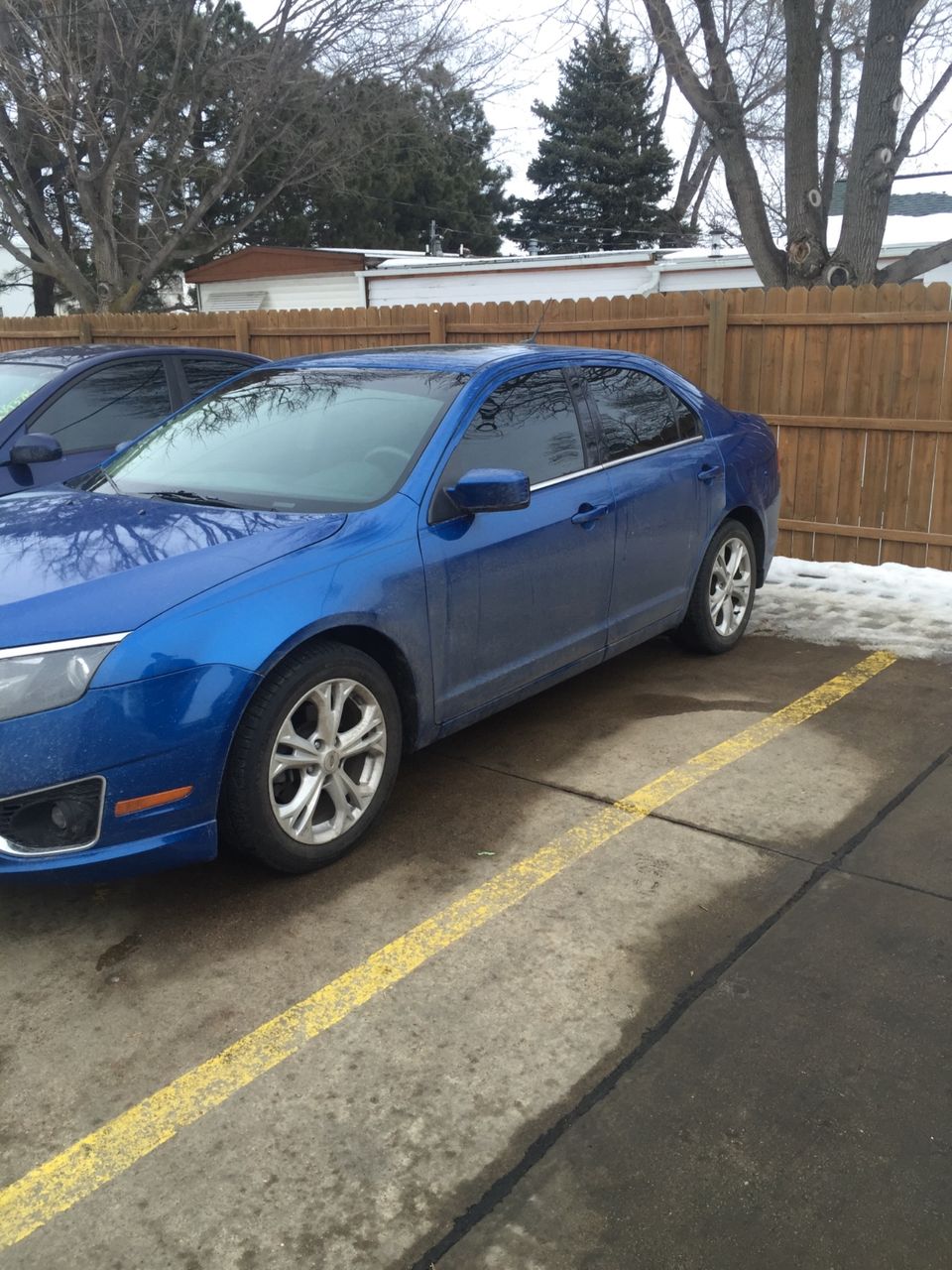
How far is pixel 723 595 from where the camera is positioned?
587 cm

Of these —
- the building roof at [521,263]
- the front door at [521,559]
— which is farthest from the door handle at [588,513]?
the building roof at [521,263]

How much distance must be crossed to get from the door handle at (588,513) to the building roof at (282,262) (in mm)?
20694

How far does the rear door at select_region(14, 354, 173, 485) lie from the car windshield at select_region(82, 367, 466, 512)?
1878 mm

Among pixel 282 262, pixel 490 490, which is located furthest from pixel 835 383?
pixel 282 262

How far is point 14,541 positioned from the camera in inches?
142

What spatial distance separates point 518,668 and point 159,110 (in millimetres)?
14798

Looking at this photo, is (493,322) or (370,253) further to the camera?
(370,253)

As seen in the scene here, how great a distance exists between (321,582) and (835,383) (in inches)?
234

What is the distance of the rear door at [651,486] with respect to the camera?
4.89 meters

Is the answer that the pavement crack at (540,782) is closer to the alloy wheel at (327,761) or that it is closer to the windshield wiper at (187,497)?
the alloy wheel at (327,761)

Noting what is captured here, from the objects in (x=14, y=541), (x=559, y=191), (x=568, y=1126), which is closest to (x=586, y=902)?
(x=568, y=1126)

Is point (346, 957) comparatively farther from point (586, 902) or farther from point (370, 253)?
point (370, 253)

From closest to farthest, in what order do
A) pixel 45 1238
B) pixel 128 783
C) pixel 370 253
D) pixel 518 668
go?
pixel 45 1238 < pixel 128 783 < pixel 518 668 < pixel 370 253

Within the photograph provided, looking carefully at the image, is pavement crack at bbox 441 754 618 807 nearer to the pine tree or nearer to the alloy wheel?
the alloy wheel
